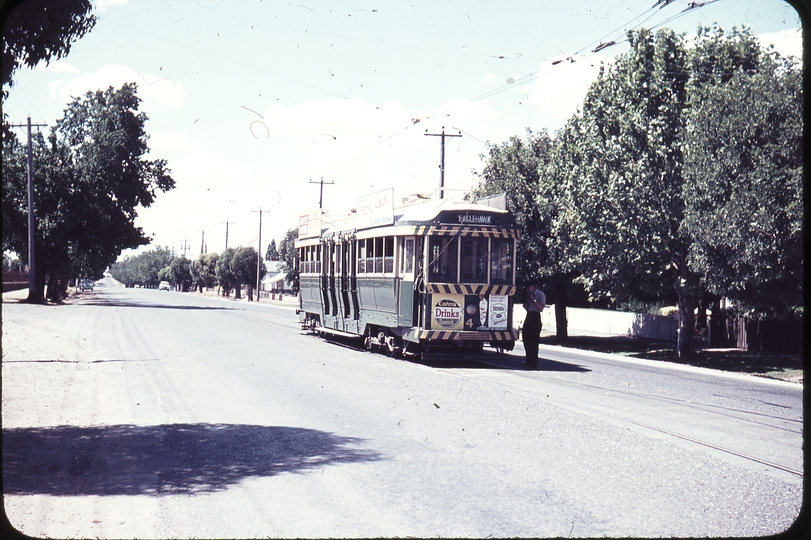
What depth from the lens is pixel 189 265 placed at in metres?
156

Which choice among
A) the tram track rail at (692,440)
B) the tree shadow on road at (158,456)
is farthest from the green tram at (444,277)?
the tree shadow on road at (158,456)

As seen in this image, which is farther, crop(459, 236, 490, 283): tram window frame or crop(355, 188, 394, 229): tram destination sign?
crop(355, 188, 394, 229): tram destination sign

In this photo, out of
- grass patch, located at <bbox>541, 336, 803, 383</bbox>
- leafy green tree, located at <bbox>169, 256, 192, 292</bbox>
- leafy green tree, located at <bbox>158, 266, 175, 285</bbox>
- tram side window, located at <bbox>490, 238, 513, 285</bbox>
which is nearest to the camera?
tram side window, located at <bbox>490, 238, 513, 285</bbox>

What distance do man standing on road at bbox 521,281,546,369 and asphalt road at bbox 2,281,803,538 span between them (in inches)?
53.0

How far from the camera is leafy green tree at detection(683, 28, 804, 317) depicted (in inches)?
680

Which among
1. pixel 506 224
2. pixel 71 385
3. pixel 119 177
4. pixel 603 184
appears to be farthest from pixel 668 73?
pixel 119 177

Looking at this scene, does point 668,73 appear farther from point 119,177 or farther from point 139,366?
point 119,177

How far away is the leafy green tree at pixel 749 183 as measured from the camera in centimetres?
1728

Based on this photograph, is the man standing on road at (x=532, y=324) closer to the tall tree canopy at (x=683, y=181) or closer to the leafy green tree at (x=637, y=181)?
the tall tree canopy at (x=683, y=181)

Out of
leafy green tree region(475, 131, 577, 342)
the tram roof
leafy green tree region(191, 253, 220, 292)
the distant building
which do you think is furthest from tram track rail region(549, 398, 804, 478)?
leafy green tree region(191, 253, 220, 292)

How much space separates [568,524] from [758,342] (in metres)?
25.1

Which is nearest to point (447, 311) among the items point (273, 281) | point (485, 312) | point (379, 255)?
point (485, 312)

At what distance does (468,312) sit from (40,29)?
36.6 feet

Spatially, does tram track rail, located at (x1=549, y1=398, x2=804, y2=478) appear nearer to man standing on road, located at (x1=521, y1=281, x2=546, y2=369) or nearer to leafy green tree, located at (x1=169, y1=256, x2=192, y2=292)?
man standing on road, located at (x1=521, y1=281, x2=546, y2=369)
